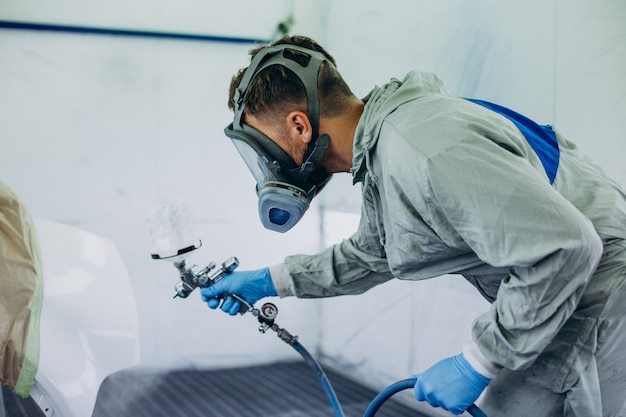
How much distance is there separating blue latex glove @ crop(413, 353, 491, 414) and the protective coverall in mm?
60

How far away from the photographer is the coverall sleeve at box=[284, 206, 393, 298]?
4.36 feet

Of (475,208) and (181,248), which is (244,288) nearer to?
(181,248)

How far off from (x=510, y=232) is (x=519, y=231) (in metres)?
0.01

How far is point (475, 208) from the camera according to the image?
0.82 meters

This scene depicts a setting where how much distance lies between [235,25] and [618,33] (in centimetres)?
165

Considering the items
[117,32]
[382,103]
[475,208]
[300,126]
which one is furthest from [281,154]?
[117,32]

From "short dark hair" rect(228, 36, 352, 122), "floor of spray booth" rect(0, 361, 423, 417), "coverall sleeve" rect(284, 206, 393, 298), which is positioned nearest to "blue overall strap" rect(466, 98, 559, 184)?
"short dark hair" rect(228, 36, 352, 122)

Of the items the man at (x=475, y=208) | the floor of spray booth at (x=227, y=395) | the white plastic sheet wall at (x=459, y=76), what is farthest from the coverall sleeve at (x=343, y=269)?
the floor of spray booth at (x=227, y=395)

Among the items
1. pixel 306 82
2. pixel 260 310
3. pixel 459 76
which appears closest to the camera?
pixel 306 82

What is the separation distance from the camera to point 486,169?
2.65 ft

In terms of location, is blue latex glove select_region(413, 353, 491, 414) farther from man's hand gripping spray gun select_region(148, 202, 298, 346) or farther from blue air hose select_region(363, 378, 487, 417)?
man's hand gripping spray gun select_region(148, 202, 298, 346)

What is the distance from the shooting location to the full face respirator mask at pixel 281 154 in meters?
1.12

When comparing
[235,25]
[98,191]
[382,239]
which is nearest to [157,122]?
[98,191]

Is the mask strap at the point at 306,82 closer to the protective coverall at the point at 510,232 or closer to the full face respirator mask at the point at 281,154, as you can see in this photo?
the full face respirator mask at the point at 281,154
